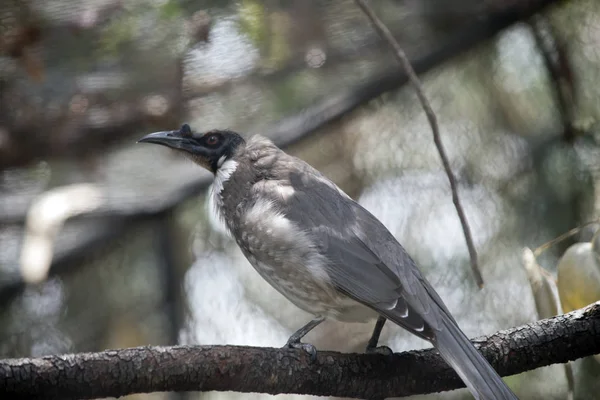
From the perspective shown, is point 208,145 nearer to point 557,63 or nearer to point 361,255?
point 361,255

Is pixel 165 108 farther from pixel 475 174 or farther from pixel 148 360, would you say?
pixel 148 360

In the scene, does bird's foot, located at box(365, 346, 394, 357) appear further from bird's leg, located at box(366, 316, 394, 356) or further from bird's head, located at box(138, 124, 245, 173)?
bird's head, located at box(138, 124, 245, 173)

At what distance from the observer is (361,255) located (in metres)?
3.37

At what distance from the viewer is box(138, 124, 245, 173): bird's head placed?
4160 millimetres

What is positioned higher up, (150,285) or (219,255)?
(219,255)

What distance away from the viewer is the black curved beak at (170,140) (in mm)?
3996

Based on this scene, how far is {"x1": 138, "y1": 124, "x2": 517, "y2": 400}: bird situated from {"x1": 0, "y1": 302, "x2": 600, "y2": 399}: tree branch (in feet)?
0.40

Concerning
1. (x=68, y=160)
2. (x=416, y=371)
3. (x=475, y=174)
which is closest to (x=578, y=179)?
(x=475, y=174)

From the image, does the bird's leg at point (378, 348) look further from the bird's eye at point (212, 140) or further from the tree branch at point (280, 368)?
the bird's eye at point (212, 140)

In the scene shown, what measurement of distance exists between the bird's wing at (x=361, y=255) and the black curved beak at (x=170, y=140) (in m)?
0.66

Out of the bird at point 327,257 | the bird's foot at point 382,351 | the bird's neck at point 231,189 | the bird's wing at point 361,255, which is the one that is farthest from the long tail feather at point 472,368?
the bird's neck at point 231,189

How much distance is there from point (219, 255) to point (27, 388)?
9.26ft

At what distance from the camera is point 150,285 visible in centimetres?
496

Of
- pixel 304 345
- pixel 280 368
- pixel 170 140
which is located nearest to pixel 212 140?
pixel 170 140
